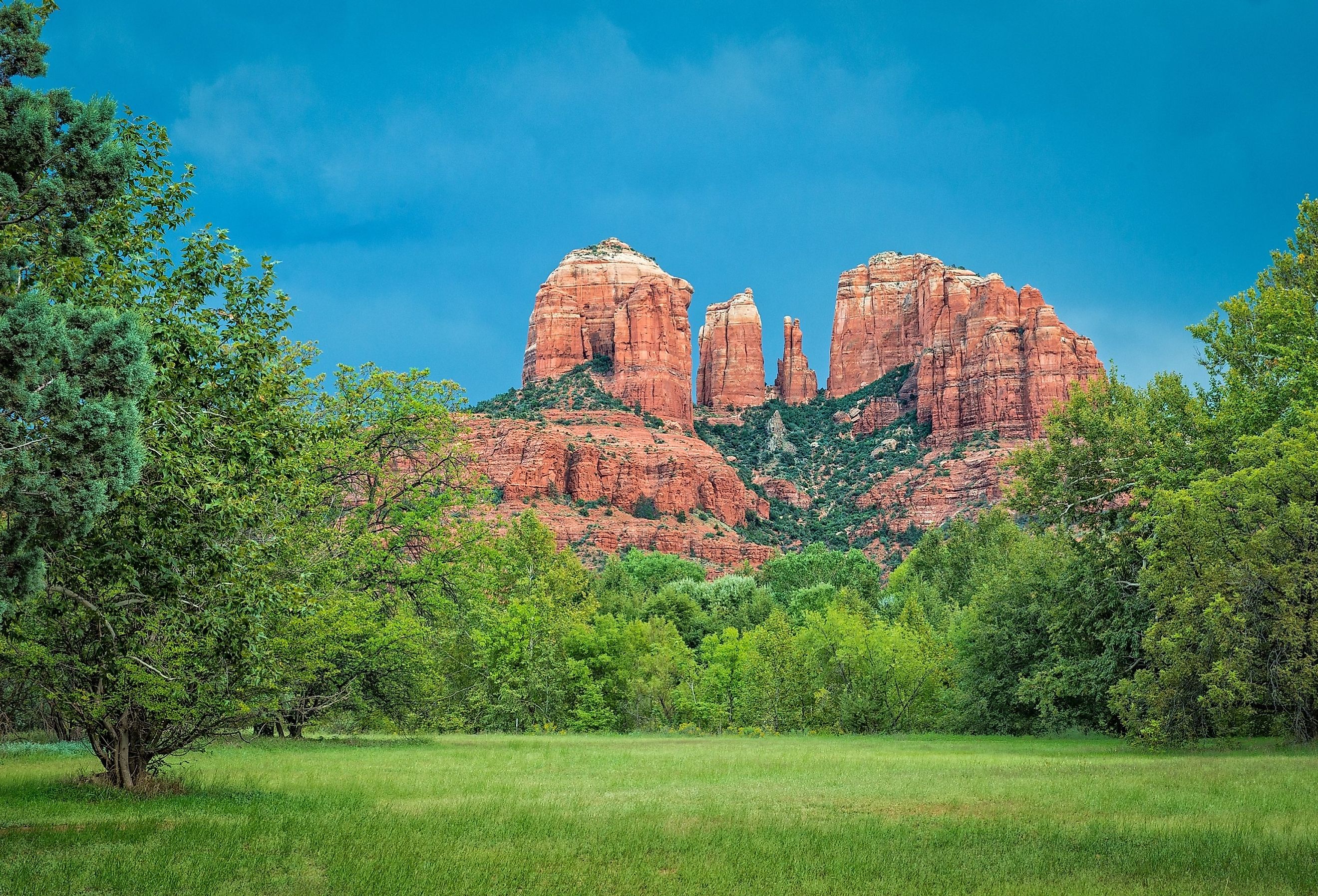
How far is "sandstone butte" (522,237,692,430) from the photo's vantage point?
540 feet

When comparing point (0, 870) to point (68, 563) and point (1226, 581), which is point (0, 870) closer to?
point (68, 563)

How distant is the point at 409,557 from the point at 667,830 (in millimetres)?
21828

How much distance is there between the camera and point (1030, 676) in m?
38.2

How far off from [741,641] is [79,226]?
45.4m

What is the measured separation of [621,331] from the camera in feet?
547

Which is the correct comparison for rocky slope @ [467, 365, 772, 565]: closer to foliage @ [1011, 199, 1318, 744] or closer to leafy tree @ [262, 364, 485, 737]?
leafy tree @ [262, 364, 485, 737]

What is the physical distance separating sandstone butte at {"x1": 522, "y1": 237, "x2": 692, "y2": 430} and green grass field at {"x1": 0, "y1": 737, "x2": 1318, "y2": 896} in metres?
141

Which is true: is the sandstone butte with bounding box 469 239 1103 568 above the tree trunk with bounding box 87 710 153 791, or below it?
above

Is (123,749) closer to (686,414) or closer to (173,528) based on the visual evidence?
(173,528)

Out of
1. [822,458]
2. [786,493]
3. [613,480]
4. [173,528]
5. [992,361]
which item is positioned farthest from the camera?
[822,458]

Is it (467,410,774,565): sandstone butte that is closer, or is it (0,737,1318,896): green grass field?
(0,737,1318,896): green grass field

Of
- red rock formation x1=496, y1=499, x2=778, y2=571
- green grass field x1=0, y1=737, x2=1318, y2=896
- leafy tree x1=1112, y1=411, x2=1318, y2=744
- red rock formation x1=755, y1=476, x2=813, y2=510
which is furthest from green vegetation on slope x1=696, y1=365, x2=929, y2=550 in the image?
green grass field x1=0, y1=737, x2=1318, y2=896

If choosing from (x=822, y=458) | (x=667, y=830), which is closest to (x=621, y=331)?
(x=822, y=458)

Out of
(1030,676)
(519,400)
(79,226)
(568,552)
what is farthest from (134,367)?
(519,400)
